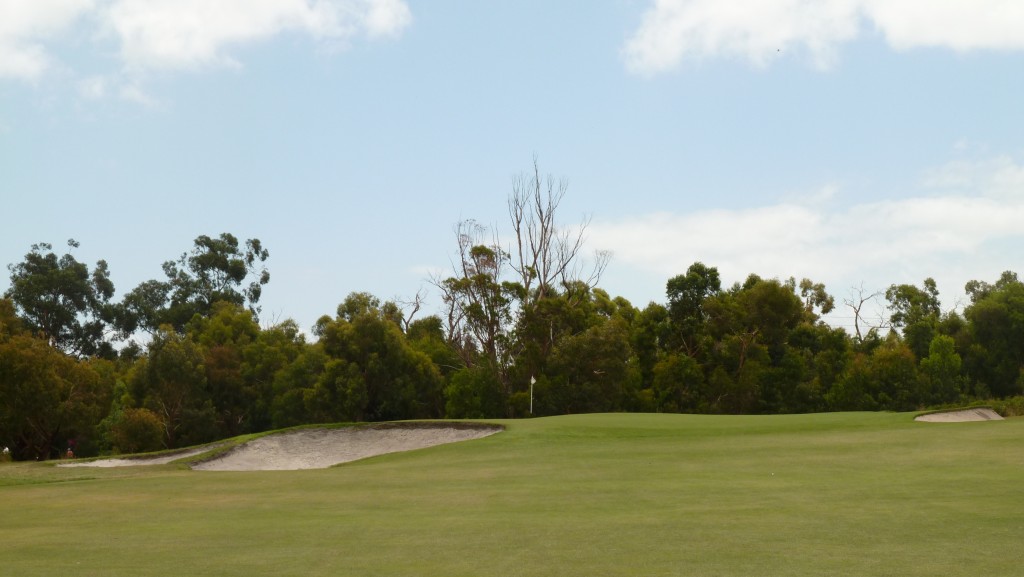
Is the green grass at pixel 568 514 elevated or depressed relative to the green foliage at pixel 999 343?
depressed

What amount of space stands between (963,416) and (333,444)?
2088cm

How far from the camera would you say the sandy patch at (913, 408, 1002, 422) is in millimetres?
28750

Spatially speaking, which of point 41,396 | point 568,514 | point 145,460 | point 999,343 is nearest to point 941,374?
point 999,343

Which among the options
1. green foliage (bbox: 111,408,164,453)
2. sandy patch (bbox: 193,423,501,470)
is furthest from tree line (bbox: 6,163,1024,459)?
sandy patch (bbox: 193,423,501,470)

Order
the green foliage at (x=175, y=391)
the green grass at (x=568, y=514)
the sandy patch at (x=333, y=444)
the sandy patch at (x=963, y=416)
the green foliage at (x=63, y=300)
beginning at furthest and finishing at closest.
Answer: the green foliage at (x=63, y=300) < the green foliage at (x=175, y=391) < the sandy patch at (x=963, y=416) < the sandy patch at (x=333, y=444) < the green grass at (x=568, y=514)

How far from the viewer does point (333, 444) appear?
29.7 metres

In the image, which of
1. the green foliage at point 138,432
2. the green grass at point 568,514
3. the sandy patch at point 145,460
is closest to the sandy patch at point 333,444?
the sandy patch at point 145,460

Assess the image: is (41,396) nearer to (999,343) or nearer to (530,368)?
(530,368)

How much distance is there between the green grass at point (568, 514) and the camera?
8.80 metres

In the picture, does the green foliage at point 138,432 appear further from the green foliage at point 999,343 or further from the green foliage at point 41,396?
the green foliage at point 999,343

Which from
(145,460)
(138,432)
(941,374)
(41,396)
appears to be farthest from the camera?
(941,374)

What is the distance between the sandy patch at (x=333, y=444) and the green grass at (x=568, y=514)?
15.3 ft

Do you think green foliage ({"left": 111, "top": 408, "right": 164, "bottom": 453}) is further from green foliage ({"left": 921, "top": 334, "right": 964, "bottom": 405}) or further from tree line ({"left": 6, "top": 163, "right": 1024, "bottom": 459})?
green foliage ({"left": 921, "top": 334, "right": 964, "bottom": 405})

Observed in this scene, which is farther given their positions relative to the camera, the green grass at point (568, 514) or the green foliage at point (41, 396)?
the green foliage at point (41, 396)
